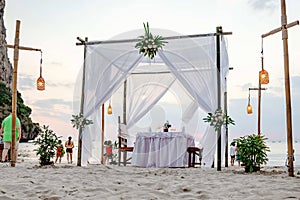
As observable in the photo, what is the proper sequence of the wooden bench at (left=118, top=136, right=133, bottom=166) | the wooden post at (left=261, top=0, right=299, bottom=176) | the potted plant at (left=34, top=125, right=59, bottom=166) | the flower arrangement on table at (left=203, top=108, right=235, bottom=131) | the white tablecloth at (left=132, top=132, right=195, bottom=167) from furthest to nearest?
the wooden bench at (left=118, top=136, right=133, bottom=166) < the white tablecloth at (left=132, top=132, right=195, bottom=167) < the potted plant at (left=34, top=125, right=59, bottom=166) < the flower arrangement on table at (left=203, top=108, right=235, bottom=131) < the wooden post at (left=261, top=0, right=299, bottom=176)

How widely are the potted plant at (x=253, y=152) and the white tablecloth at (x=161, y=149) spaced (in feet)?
5.89

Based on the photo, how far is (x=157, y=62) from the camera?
9445 mm

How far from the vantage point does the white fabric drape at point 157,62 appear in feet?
26.3

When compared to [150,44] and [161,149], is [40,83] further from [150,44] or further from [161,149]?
[161,149]

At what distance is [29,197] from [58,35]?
8.36 meters

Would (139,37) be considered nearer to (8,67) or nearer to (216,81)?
Result: (216,81)

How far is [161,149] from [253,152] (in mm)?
2393

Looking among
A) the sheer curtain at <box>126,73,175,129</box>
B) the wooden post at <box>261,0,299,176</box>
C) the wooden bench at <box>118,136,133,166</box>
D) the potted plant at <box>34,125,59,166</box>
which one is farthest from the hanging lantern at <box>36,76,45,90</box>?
the wooden post at <box>261,0,299,176</box>

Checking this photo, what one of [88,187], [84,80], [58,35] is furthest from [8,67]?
[88,187]

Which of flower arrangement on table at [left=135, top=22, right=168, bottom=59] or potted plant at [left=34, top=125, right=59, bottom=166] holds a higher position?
flower arrangement on table at [left=135, top=22, right=168, bottom=59]

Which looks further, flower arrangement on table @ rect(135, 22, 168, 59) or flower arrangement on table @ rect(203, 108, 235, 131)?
flower arrangement on table @ rect(135, 22, 168, 59)

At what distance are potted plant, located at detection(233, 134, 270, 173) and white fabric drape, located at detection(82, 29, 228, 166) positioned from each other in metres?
0.77

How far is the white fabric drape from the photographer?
801 centimetres

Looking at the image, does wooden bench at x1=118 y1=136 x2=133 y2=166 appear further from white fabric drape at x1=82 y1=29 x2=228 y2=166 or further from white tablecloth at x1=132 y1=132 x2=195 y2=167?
white fabric drape at x1=82 y1=29 x2=228 y2=166
